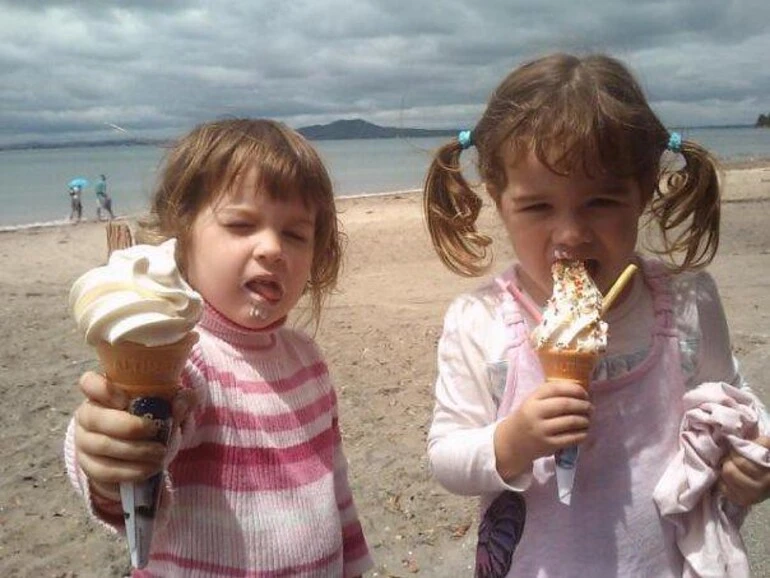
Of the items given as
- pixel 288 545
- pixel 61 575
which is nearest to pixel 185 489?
pixel 288 545

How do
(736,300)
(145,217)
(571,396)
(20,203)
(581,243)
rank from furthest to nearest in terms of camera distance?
(20,203) < (736,300) < (145,217) < (581,243) < (571,396)

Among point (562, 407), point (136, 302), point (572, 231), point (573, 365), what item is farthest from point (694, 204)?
point (136, 302)

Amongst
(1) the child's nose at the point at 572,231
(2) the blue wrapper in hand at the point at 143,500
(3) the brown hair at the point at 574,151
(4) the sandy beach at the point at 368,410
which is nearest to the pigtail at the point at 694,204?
(3) the brown hair at the point at 574,151

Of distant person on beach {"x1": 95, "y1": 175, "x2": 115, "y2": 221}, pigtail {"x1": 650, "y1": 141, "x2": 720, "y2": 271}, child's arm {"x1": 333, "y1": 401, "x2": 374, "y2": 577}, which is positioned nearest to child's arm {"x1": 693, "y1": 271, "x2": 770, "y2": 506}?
pigtail {"x1": 650, "y1": 141, "x2": 720, "y2": 271}

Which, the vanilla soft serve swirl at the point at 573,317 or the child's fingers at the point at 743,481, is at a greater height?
the vanilla soft serve swirl at the point at 573,317

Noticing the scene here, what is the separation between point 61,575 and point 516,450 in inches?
112

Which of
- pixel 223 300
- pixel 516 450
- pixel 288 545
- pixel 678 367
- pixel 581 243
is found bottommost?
pixel 288 545

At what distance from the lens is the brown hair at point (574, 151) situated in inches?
86.7

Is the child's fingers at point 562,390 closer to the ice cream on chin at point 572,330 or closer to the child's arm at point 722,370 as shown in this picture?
the ice cream on chin at point 572,330

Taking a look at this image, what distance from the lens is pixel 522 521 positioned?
2256mm

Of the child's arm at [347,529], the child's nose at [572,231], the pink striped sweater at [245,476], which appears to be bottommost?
the child's arm at [347,529]

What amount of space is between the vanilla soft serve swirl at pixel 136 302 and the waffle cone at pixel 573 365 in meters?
0.90

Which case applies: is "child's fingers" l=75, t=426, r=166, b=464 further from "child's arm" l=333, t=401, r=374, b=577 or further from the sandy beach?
the sandy beach

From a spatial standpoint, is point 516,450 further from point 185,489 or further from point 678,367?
point 185,489
